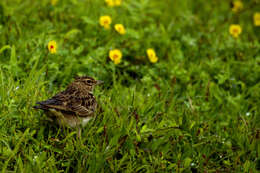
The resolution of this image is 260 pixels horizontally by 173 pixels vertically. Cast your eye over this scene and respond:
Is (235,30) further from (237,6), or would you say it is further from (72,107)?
(72,107)

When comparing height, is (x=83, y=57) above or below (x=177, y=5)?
below

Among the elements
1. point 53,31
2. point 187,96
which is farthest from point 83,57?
point 187,96

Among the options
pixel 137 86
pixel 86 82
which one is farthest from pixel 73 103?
pixel 137 86

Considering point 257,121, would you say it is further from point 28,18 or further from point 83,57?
point 28,18

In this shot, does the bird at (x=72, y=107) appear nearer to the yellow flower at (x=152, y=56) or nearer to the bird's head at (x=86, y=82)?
the bird's head at (x=86, y=82)

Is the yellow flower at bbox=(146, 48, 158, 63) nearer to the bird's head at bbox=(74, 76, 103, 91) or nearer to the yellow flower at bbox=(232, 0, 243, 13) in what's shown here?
the bird's head at bbox=(74, 76, 103, 91)
